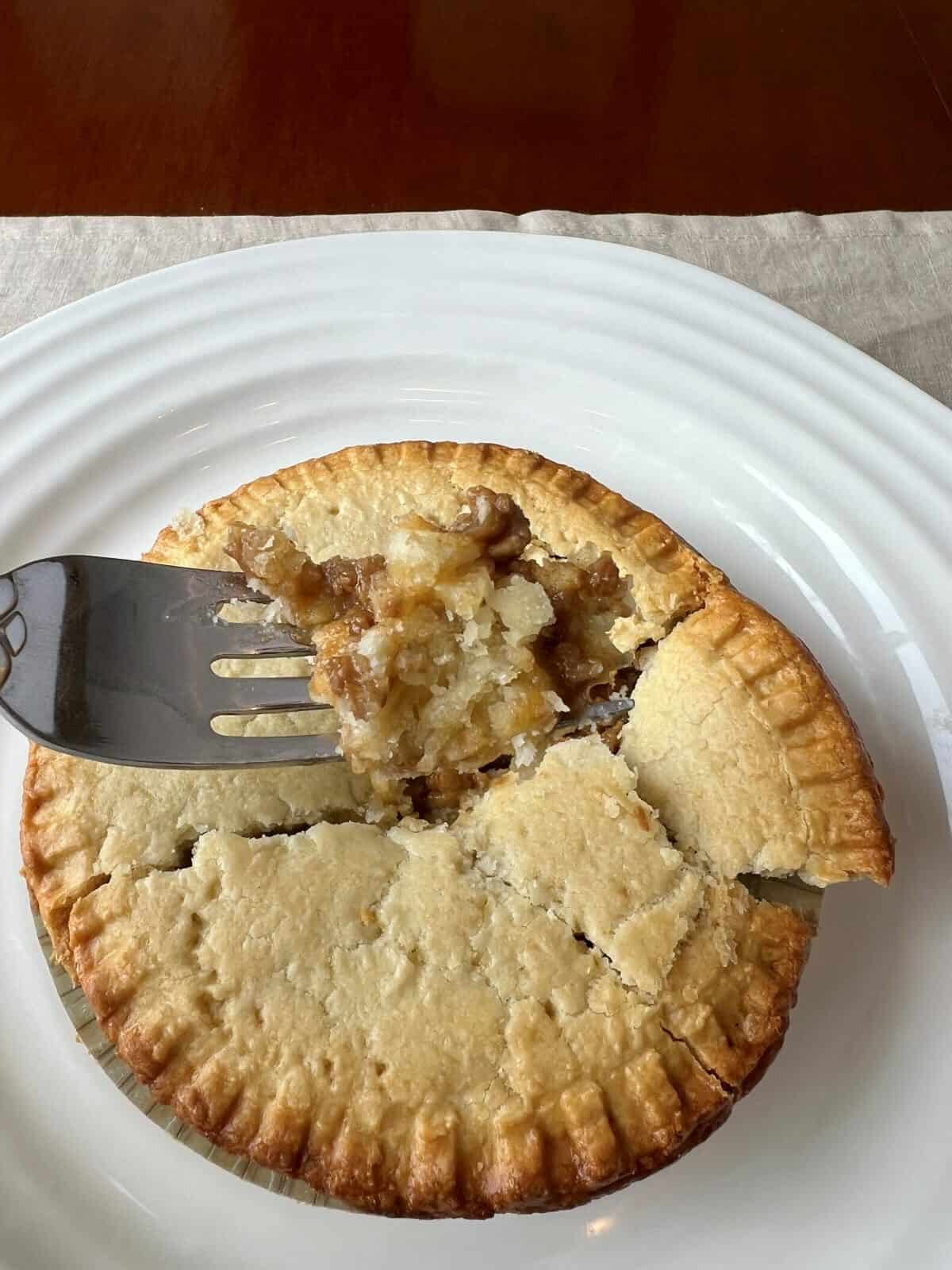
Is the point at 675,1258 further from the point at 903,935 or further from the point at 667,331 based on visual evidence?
the point at 667,331

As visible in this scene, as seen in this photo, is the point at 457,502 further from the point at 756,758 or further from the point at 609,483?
the point at 756,758

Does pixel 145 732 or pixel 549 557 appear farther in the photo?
pixel 549 557

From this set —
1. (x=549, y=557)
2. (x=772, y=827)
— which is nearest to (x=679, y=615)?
(x=549, y=557)

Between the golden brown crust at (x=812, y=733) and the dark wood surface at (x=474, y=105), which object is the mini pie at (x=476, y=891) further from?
the dark wood surface at (x=474, y=105)

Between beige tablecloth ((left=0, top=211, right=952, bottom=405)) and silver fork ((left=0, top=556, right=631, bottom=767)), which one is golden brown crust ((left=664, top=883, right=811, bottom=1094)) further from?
beige tablecloth ((left=0, top=211, right=952, bottom=405))

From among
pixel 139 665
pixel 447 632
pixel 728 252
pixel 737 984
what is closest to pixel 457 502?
pixel 447 632

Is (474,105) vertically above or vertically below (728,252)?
above
